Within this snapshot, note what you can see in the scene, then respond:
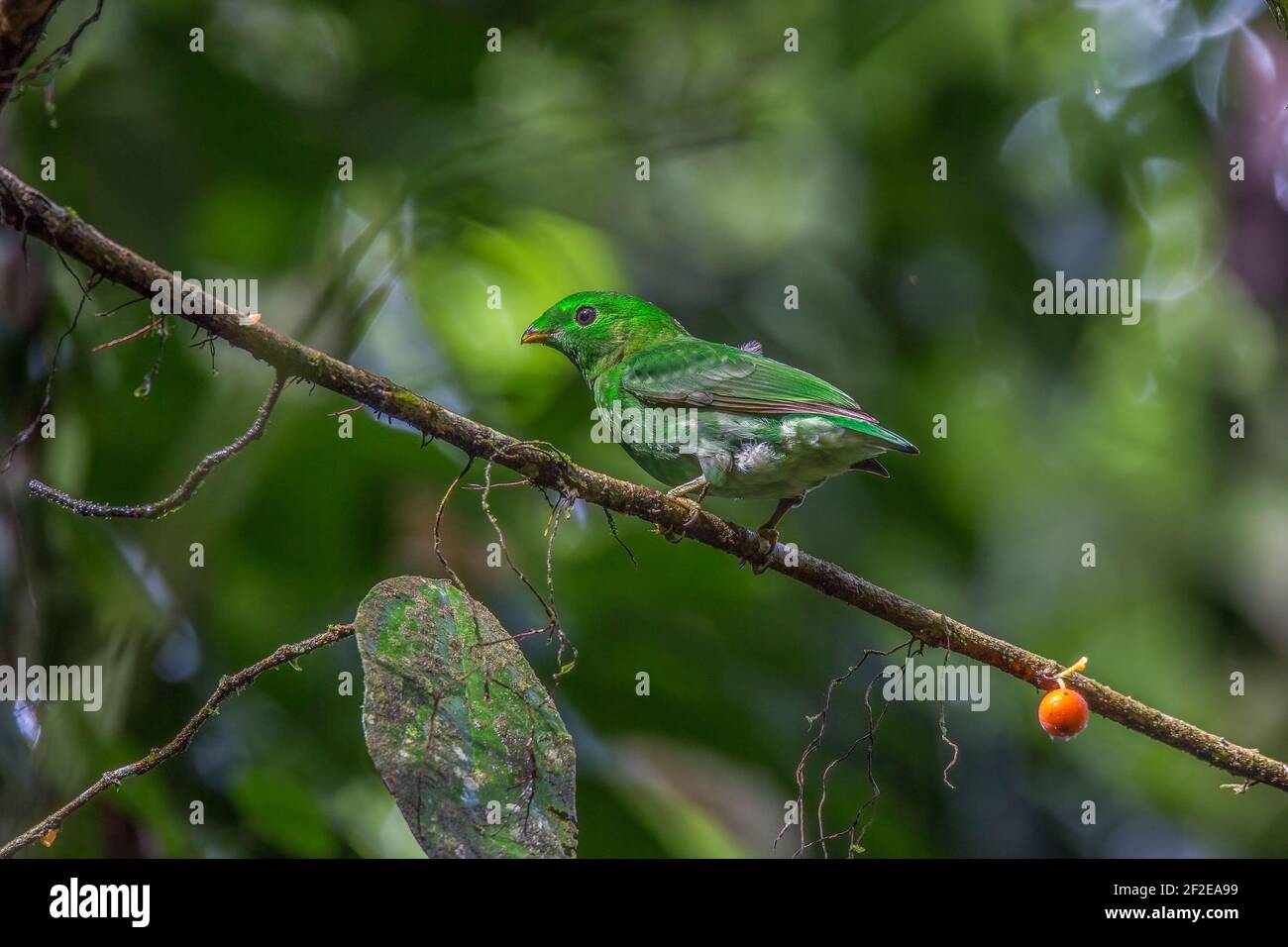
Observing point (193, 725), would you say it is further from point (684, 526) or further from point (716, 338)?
point (716, 338)

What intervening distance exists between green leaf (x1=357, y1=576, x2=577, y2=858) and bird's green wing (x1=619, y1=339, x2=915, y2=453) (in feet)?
5.24

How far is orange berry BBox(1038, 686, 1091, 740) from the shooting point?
2672 mm

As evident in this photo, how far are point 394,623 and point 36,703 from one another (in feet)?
8.93

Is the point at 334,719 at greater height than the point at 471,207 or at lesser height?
lesser

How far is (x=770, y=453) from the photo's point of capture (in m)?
3.61

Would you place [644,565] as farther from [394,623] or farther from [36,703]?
[394,623]

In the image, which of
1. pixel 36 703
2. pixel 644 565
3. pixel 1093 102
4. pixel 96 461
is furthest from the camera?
pixel 1093 102

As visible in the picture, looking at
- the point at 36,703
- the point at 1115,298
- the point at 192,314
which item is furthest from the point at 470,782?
the point at 1115,298

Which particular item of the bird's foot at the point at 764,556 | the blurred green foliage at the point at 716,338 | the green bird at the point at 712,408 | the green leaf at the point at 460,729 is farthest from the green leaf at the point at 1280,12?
the blurred green foliage at the point at 716,338

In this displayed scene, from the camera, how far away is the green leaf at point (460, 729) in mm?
1935

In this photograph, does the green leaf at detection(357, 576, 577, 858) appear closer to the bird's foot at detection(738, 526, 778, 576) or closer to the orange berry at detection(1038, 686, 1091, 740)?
the bird's foot at detection(738, 526, 778, 576)

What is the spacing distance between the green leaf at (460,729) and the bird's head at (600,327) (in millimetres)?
2155

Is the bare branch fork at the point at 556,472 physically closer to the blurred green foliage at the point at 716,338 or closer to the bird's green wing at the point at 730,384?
the bird's green wing at the point at 730,384

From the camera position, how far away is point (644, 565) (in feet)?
18.9
